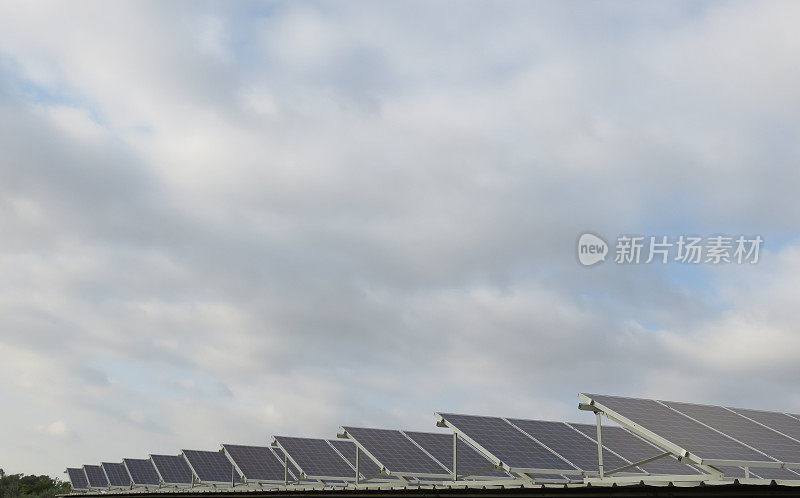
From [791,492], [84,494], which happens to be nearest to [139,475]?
[84,494]

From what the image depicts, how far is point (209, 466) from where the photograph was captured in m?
42.5

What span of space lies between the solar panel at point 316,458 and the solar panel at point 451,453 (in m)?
3.50

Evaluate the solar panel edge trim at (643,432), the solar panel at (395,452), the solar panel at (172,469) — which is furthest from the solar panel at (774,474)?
the solar panel at (172,469)

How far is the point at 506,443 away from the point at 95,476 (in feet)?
154

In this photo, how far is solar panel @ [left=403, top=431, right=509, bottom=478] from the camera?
79.5 ft

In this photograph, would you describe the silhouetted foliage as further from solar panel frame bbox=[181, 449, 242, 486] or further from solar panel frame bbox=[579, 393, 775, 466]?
solar panel frame bbox=[579, 393, 775, 466]

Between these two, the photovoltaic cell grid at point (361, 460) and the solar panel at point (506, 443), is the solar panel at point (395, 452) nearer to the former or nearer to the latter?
the photovoltaic cell grid at point (361, 460)

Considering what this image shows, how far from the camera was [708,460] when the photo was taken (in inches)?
593

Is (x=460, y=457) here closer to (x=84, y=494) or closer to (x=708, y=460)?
(x=708, y=460)

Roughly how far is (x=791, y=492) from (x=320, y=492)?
15925mm

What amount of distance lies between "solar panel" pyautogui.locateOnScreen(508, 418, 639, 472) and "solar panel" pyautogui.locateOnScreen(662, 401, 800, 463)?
3005 mm

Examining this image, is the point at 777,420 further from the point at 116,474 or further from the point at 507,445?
the point at 116,474

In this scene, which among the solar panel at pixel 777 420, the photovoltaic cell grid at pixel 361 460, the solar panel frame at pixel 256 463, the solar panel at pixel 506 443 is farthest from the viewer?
the solar panel frame at pixel 256 463

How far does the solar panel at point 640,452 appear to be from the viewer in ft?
75.2
